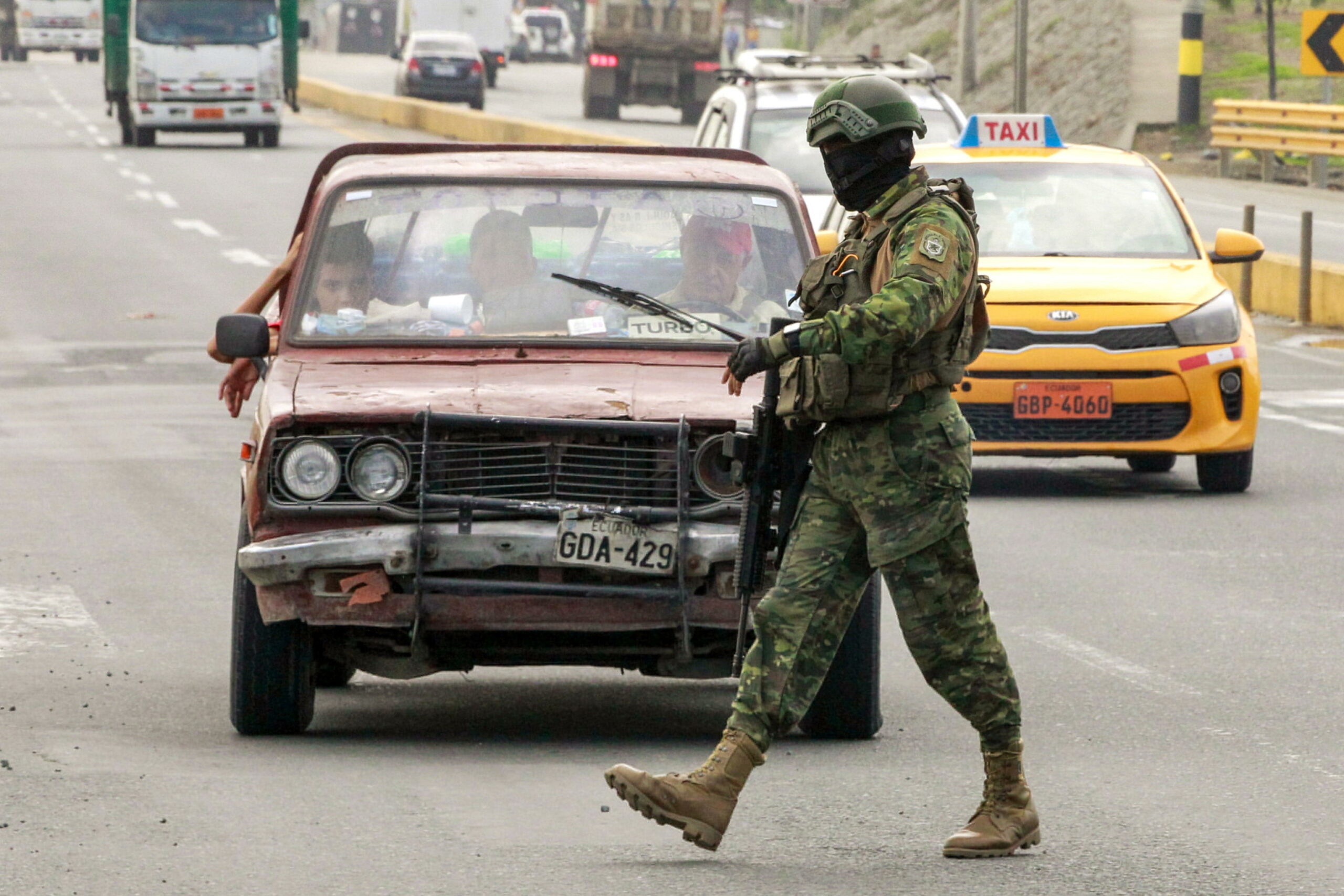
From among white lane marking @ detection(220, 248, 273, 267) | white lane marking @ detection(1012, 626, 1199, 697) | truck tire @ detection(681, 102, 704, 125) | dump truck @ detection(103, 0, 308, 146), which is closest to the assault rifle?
white lane marking @ detection(1012, 626, 1199, 697)

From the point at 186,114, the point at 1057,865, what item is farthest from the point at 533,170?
the point at 186,114

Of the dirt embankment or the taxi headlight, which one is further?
the dirt embankment

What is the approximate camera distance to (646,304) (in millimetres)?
7133

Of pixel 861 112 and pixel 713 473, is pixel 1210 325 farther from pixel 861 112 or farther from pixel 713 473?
pixel 861 112

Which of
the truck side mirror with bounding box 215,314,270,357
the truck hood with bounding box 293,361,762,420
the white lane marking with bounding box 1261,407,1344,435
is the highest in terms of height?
the truck side mirror with bounding box 215,314,270,357

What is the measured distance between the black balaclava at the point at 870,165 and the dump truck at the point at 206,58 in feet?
114

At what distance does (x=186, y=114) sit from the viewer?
4081cm

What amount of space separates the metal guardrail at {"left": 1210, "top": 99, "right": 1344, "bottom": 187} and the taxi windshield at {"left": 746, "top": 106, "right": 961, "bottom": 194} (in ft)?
53.6

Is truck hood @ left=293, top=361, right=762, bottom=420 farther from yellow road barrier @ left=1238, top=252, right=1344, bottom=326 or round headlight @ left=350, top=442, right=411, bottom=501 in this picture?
yellow road barrier @ left=1238, top=252, right=1344, bottom=326

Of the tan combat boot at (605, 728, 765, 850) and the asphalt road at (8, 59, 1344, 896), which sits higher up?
the tan combat boot at (605, 728, 765, 850)

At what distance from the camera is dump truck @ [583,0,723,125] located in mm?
50656

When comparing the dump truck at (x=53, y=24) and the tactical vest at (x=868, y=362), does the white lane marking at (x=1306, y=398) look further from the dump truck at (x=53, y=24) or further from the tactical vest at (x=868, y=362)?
the dump truck at (x=53, y=24)

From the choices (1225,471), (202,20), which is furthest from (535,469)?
(202,20)

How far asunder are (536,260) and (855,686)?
5.31ft
